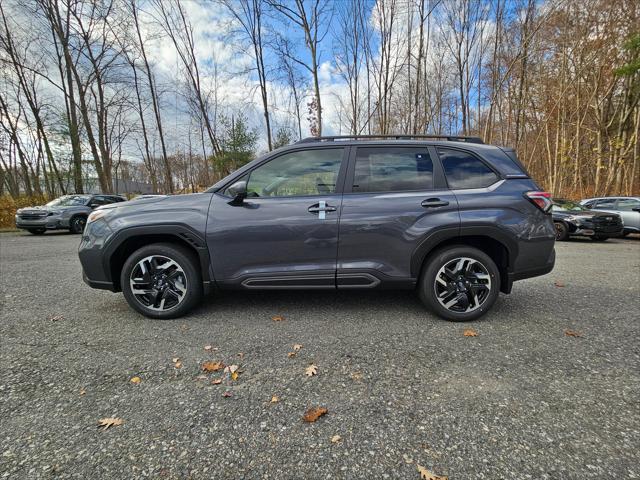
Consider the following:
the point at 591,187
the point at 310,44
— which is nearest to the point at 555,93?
the point at 591,187

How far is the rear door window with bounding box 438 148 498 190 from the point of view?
9.71 feet

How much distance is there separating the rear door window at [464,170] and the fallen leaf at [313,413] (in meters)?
2.36

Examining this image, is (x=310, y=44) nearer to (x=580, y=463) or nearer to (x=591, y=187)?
(x=580, y=463)

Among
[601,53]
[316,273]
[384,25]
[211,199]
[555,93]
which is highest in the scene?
[384,25]

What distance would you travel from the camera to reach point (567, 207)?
10375mm

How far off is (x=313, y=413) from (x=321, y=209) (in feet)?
5.73

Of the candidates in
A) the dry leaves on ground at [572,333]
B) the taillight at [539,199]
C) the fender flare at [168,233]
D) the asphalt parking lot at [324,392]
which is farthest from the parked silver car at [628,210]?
the fender flare at [168,233]

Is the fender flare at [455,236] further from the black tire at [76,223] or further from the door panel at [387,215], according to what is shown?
the black tire at [76,223]

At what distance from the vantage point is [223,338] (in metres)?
2.65

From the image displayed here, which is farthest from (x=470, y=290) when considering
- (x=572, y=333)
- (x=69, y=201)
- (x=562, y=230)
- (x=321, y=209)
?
(x=69, y=201)

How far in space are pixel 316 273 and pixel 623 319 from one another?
10.6ft

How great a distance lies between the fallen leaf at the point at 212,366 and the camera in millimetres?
2180

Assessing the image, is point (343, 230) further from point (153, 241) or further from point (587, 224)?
point (587, 224)

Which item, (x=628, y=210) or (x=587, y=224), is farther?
(x=628, y=210)
